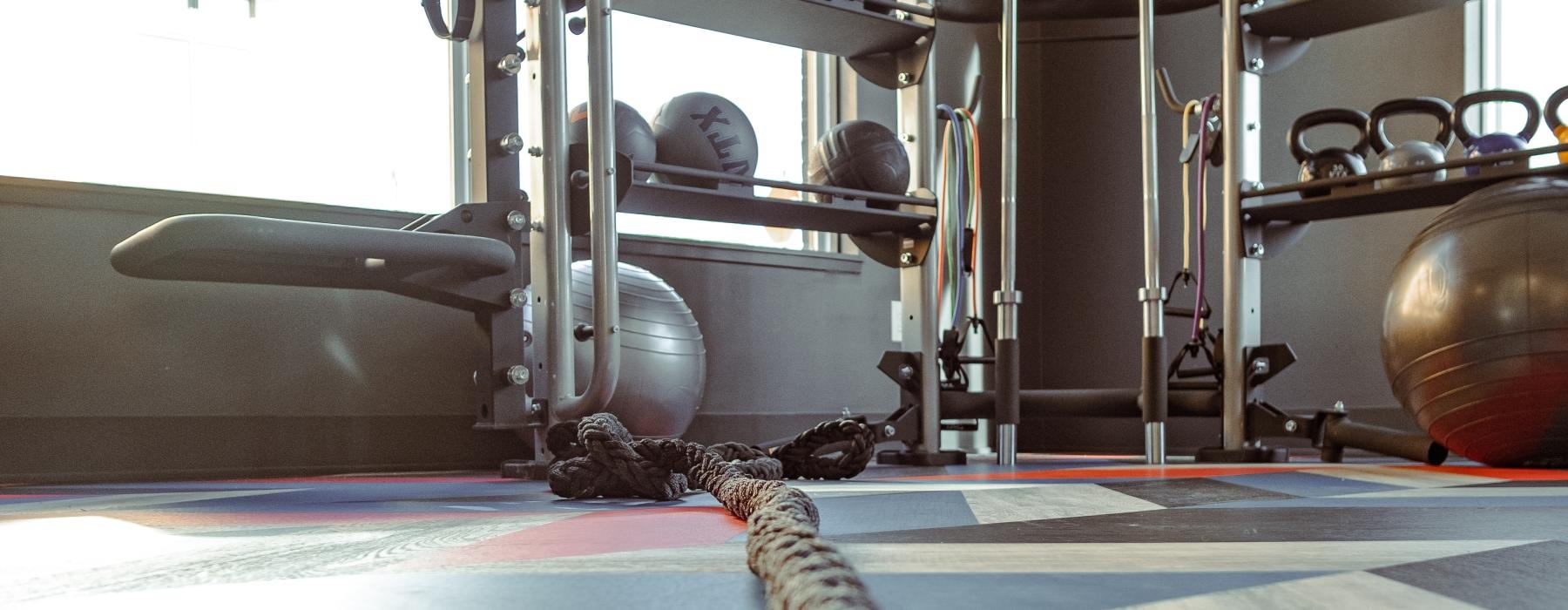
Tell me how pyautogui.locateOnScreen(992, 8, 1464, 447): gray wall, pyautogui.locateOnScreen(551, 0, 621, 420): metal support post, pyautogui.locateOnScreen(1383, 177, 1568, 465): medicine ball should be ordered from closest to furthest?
pyautogui.locateOnScreen(1383, 177, 1568, 465): medicine ball < pyautogui.locateOnScreen(551, 0, 621, 420): metal support post < pyautogui.locateOnScreen(992, 8, 1464, 447): gray wall

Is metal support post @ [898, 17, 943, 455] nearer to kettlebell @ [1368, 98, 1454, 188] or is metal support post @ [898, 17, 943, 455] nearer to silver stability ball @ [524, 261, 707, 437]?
silver stability ball @ [524, 261, 707, 437]

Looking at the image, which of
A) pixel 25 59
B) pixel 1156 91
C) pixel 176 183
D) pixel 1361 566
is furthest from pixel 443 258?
pixel 1156 91

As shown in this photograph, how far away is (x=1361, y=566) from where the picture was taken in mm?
897

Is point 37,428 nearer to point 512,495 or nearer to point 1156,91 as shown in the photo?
point 512,495

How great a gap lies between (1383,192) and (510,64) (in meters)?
2.04

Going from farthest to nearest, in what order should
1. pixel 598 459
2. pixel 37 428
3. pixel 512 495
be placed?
1. pixel 37 428
2. pixel 512 495
3. pixel 598 459

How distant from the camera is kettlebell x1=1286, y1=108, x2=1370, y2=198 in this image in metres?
3.01

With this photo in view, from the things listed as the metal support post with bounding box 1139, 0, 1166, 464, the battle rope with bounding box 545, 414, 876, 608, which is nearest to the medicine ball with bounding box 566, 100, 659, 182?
the battle rope with bounding box 545, 414, 876, 608

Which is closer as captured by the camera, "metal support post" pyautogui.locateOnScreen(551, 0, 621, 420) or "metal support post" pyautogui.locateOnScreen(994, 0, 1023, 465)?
"metal support post" pyautogui.locateOnScreen(551, 0, 621, 420)

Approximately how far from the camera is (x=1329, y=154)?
9.96 feet

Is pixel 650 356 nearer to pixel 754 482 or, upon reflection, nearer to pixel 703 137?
pixel 703 137

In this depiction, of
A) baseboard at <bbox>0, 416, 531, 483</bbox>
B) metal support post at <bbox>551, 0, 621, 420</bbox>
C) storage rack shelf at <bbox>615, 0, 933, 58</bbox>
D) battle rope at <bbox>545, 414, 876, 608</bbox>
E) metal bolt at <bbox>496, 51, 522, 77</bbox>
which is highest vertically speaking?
storage rack shelf at <bbox>615, 0, 933, 58</bbox>

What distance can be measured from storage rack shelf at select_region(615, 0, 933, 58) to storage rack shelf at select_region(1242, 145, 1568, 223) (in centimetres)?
101

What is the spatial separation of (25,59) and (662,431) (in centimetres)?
175
